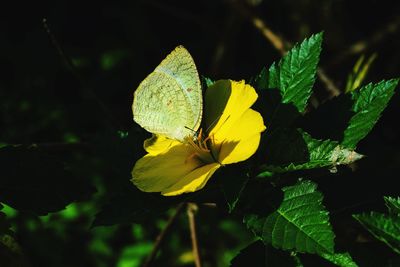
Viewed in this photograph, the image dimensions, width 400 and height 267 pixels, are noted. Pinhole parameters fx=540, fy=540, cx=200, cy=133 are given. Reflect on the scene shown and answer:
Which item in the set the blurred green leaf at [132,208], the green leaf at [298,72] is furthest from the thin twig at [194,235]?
the green leaf at [298,72]

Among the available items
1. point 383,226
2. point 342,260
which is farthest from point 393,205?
point 342,260

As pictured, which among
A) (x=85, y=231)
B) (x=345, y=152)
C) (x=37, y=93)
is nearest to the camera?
(x=345, y=152)

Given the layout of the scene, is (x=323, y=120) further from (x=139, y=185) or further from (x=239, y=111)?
(x=139, y=185)

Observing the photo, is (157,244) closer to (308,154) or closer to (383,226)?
(308,154)

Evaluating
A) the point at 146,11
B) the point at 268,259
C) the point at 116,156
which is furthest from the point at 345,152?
the point at 146,11

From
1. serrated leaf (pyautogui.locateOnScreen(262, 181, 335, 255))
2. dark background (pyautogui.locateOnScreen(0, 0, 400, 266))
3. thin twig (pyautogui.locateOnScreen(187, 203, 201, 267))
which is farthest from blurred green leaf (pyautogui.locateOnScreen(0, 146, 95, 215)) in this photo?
dark background (pyautogui.locateOnScreen(0, 0, 400, 266))

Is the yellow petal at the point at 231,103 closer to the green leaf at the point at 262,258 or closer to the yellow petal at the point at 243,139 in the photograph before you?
the yellow petal at the point at 243,139
